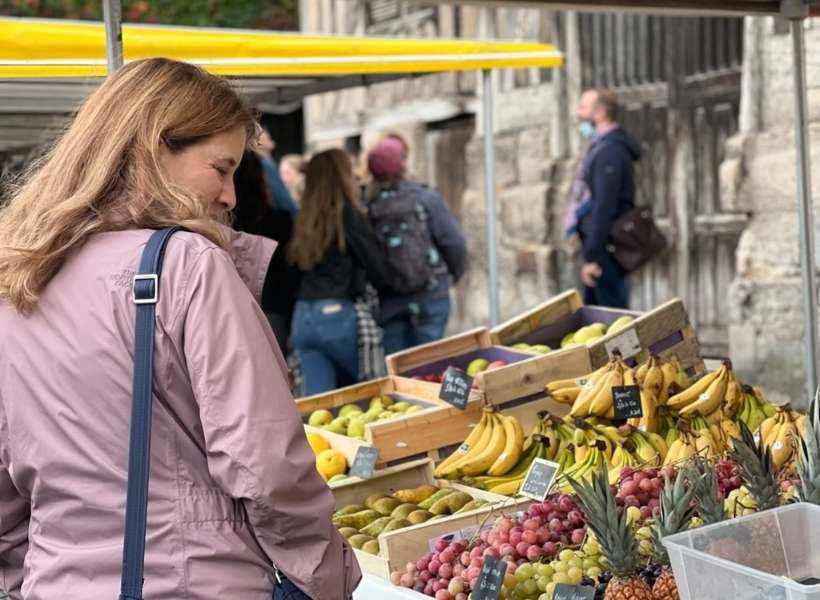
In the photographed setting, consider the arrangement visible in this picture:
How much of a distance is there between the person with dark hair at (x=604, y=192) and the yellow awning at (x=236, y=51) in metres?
1.31

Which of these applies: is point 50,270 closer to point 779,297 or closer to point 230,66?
point 230,66

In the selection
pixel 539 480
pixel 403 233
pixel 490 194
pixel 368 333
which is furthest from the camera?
pixel 403 233

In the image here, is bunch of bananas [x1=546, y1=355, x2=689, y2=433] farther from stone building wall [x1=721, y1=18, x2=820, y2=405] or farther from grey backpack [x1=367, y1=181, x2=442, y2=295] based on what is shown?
stone building wall [x1=721, y1=18, x2=820, y2=405]

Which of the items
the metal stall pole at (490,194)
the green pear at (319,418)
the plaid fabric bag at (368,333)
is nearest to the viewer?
the green pear at (319,418)

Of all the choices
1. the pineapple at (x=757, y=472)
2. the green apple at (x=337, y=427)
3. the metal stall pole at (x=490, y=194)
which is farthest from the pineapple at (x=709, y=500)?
the metal stall pole at (x=490, y=194)

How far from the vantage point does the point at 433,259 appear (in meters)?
8.04

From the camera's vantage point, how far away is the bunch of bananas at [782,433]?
3.83 m

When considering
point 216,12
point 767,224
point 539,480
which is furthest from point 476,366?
point 216,12

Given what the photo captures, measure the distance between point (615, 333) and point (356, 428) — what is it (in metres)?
0.99

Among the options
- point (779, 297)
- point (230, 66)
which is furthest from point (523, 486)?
point (779, 297)

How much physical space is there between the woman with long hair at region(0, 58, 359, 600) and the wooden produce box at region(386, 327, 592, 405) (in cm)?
228

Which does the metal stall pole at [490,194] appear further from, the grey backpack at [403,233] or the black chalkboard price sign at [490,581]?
the black chalkboard price sign at [490,581]

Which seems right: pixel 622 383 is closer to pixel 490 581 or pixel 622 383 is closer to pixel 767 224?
pixel 490 581

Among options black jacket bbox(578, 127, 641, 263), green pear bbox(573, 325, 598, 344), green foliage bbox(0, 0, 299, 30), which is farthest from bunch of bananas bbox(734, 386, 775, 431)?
green foliage bbox(0, 0, 299, 30)
